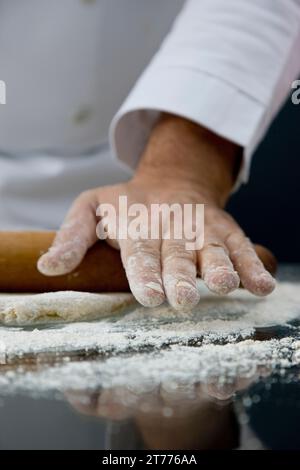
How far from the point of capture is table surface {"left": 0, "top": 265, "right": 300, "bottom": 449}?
472 mm

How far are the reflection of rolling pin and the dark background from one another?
1.23m

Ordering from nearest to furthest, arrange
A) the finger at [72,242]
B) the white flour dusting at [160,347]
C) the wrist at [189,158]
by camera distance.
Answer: the white flour dusting at [160,347] < the finger at [72,242] < the wrist at [189,158]

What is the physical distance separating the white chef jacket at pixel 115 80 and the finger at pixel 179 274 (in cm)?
31

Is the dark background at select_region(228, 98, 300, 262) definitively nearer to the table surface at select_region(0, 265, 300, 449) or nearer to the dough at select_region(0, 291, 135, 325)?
the dough at select_region(0, 291, 135, 325)

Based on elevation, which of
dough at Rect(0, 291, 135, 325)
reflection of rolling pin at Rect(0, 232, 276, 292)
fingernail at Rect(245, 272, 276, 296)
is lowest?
reflection of rolling pin at Rect(0, 232, 276, 292)

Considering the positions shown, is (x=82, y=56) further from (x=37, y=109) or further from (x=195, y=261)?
(x=195, y=261)

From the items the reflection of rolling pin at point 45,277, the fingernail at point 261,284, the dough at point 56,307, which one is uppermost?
the fingernail at point 261,284

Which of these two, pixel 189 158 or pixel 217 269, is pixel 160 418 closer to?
pixel 217 269

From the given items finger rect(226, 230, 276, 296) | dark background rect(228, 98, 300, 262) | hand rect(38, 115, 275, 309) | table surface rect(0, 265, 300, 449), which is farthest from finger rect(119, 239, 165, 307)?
dark background rect(228, 98, 300, 262)

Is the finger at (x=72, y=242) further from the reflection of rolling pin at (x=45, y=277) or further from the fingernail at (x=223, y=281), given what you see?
the fingernail at (x=223, y=281)

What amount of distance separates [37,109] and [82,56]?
0.13 meters

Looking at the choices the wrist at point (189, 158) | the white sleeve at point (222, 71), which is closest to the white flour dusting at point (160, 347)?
the wrist at point (189, 158)

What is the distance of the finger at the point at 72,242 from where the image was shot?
0.95 meters

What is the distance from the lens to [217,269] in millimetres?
868
